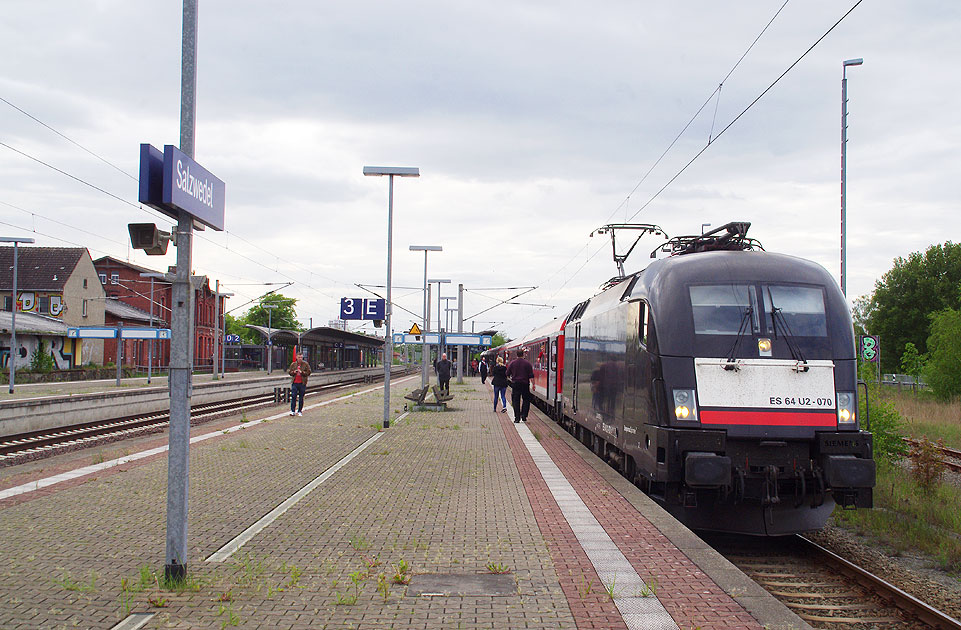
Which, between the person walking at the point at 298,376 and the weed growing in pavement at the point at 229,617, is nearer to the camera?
the weed growing in pavement at the point at 229,617

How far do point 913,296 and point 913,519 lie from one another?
53061 mm

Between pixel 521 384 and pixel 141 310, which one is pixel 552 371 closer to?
pixel 521 384

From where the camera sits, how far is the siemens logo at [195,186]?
5.42m

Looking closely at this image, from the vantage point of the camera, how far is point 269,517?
25.8 feet

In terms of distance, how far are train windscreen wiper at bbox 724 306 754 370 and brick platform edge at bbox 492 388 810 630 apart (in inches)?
66.7

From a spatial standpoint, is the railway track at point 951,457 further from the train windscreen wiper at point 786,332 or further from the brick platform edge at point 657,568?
the brick platform edge at point 657,568

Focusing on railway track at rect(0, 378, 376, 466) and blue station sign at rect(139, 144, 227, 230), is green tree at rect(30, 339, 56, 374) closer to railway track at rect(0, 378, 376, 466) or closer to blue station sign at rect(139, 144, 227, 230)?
railway track at rect(0, 378, 376, 466)

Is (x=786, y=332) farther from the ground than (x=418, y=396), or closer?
farther from the ground

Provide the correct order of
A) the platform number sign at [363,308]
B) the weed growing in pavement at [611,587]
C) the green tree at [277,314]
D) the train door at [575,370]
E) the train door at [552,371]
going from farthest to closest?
the green tree at [277,314] → the train door at [552,371] → the platform number sign at [363,308] → the train door at [575,370] → the weed growing in pavement at [611,587]

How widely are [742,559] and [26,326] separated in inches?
1829

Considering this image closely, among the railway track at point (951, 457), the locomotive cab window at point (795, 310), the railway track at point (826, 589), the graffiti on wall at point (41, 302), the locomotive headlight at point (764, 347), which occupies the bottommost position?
the railway track at point (826, 589)

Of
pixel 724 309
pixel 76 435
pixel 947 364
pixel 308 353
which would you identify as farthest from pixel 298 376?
pixel 308 353

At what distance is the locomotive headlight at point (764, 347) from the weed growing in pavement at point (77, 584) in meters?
6.41

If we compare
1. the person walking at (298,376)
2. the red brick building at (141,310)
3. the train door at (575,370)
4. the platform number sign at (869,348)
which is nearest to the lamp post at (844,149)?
the platform number sign at (869,348)
